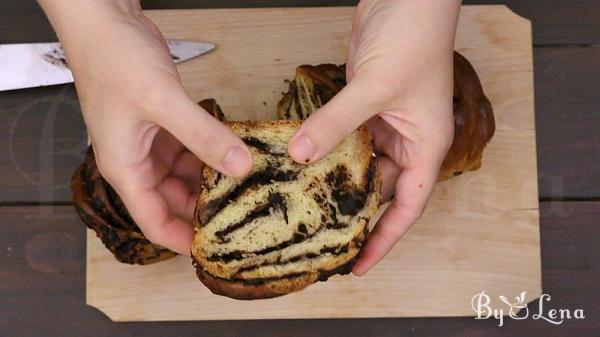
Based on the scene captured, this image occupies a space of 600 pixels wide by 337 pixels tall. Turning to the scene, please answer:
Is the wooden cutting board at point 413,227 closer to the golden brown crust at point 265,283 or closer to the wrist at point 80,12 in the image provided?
the golden brown crust at point 265,283

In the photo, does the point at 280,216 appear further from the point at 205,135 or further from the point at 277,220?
the point at 205,135

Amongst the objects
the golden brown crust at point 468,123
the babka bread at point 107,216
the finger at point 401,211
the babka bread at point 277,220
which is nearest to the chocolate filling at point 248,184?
the babka bread at point 277,220

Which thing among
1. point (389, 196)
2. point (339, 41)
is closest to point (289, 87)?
point (339, 41)

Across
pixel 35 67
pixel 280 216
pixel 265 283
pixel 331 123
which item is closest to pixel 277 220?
pixel 280 216

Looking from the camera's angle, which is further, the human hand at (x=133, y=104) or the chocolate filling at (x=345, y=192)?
the chocolate filling at (x=345, y=192)

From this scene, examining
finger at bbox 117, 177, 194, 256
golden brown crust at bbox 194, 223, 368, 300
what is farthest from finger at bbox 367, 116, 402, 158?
finger at bbox 117, 177, 194, 256
